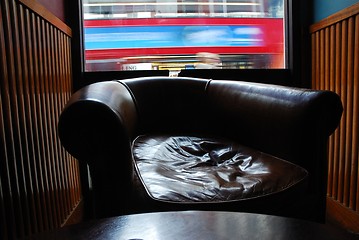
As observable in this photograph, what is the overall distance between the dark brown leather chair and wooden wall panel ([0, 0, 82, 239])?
0.22 meters

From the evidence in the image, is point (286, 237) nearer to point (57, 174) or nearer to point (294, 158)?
point (294, 158)

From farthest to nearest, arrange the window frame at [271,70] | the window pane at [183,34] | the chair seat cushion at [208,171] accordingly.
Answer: the window pane at [183,34]
the window frame at [271,70]
the chair seat cushion at [208,171]

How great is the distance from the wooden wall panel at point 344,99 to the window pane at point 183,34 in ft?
1.57

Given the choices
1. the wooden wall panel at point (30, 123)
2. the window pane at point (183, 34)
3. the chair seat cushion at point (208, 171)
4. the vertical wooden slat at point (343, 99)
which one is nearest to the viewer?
the chair seat cushion at point (208, 171)

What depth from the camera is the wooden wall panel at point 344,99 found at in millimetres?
1782

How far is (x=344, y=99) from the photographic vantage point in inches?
74.2

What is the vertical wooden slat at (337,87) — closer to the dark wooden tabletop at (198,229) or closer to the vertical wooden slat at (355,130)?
the vertical wooden slat at (355,130)

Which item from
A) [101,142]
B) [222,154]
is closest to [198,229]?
[101,142]

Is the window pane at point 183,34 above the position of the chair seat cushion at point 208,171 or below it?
above

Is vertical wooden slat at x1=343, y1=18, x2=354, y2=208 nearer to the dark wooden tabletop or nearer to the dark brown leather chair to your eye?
the dark brown leather chair

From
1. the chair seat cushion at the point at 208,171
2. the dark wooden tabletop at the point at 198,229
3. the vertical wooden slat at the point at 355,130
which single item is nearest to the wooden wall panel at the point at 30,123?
the chair seat cushion at the point at 208,171

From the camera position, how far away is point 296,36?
2.41m

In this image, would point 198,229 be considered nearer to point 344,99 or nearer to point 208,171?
point 208,171

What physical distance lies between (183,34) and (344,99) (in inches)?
47.1
